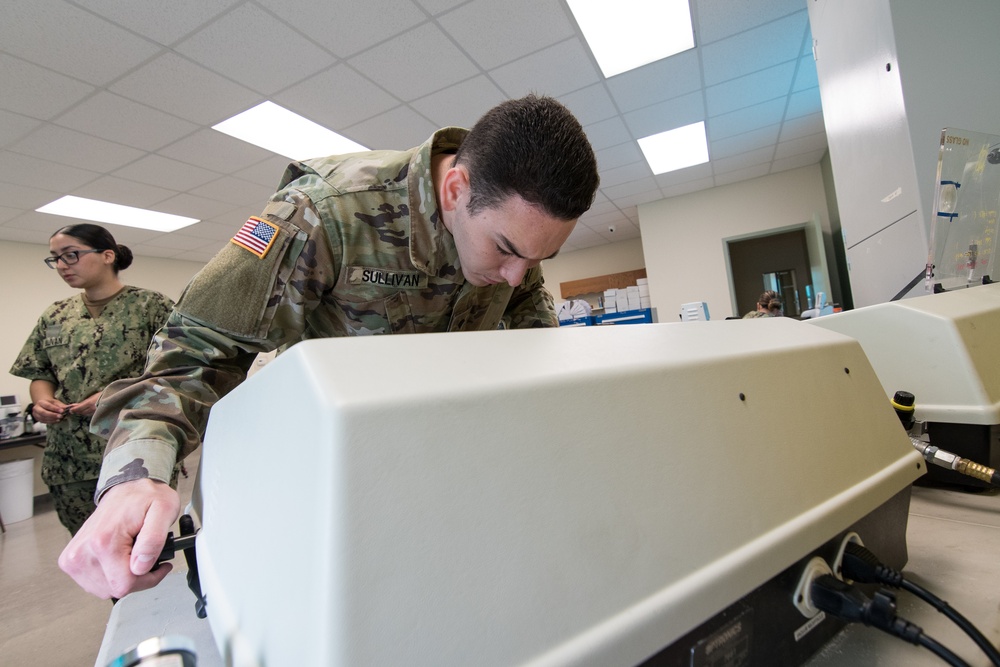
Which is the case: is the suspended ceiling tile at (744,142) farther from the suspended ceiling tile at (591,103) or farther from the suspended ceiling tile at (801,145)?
the suspended ceiling tile at (591,103)

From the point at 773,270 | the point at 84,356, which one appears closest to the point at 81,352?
the point at 84,356

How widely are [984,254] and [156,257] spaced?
21.5 ft

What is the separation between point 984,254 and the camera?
104 centimetres

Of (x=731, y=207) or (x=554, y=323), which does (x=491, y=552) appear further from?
(x=731, y=207)

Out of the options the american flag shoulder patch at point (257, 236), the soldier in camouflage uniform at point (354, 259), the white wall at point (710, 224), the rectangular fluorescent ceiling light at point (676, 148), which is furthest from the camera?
the white wall at point (710, 224)

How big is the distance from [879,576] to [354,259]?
76cm

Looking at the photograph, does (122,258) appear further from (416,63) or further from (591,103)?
(591,103)

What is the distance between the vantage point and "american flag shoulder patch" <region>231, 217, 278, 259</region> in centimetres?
70

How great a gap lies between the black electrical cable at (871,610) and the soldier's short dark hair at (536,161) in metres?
0.56

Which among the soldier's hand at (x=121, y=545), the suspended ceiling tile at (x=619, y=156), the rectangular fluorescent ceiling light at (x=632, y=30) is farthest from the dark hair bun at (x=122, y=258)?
the suspended ceiling tile at (x=619, y=156)

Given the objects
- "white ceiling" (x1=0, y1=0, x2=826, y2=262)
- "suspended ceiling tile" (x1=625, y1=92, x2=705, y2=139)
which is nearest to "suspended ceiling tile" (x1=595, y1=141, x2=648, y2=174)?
"white ceiling" (x1=0, y1=0, x2=826, y2=262)

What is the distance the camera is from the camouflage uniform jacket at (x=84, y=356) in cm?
156

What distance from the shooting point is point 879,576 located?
0.36 meters

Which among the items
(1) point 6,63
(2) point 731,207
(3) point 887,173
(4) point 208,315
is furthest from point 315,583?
(2) point 731,207
